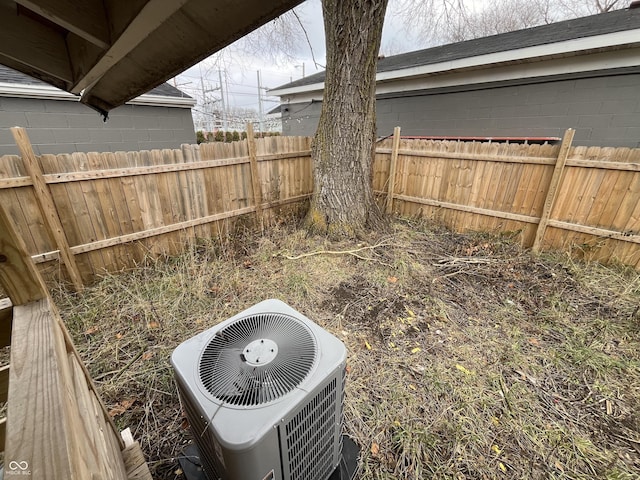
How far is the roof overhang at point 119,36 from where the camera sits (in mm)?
657

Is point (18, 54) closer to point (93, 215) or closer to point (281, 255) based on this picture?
point (93, 215)

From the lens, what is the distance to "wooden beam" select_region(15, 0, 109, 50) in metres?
0.65

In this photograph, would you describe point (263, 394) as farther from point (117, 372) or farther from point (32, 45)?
point (117, 372)

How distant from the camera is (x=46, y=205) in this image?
8.94 ft

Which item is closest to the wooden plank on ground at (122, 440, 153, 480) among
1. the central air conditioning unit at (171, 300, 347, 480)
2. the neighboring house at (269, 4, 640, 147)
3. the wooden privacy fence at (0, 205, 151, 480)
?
the central air conditioning unit at (171, 300, 347, 480)

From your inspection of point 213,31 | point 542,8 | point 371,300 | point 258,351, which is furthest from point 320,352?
point 542,8

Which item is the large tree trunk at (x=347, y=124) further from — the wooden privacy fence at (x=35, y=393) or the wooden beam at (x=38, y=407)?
the wooden beam at (x=38, y=407)

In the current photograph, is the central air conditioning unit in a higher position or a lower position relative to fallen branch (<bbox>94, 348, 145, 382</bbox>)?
higher

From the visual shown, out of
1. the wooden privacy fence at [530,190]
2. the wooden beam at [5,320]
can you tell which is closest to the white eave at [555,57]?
→ the wooden privacy fence at [530,190]

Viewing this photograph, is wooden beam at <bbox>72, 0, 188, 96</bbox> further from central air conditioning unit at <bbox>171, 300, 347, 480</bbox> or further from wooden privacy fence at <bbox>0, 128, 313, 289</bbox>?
wooden privacy fence at <bbox>0, 128, 313, 289</bbox>

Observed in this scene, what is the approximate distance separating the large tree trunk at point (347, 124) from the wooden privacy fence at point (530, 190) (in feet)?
3.22

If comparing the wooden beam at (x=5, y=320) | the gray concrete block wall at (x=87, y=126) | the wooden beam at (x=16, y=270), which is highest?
the gray concrete block wall at (x=87, y=126)

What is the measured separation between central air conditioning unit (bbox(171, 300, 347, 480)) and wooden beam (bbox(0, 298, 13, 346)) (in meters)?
0.47

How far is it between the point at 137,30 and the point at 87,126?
6740mm
